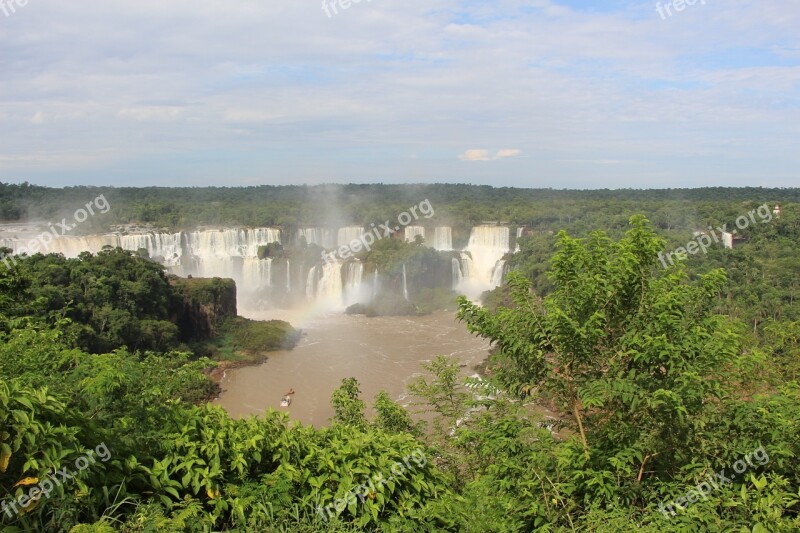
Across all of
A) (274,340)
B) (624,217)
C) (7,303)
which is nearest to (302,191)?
(624,217)

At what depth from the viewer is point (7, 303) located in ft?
23.0

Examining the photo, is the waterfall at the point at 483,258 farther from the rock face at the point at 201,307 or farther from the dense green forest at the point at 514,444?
the dense green forest at the point at 514,444

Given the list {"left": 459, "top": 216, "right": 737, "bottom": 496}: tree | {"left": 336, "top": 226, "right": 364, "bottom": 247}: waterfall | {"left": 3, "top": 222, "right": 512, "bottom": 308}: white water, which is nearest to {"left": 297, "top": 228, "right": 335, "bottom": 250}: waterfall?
{"left": 3, "top": 222, "right": 512, "bottom": 308}: white water

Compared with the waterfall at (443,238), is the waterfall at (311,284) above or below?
below

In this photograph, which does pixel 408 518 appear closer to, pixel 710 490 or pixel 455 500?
pixel 455 500

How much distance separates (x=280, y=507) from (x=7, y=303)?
4.64 meters

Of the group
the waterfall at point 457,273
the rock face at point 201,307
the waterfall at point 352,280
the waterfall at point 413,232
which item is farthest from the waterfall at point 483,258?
the rock face at point 201,307

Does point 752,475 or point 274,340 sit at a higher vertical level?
point 752,475

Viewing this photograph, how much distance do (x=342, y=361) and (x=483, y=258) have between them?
19.2 m

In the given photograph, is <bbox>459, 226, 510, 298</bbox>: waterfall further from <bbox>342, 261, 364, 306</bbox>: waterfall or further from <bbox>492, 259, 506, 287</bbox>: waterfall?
<bbox>342, 261, 364, 306</bbox>: waterfall

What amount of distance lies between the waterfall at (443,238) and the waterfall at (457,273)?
5105 mm

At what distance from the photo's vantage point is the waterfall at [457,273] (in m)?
39.1

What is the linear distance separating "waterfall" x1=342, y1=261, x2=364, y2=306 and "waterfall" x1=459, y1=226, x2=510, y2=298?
21.2ft

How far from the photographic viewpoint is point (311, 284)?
37.7 m
